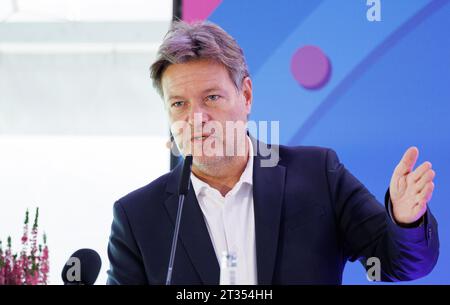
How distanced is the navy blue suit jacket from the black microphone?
0.73 feet

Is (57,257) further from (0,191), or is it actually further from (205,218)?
(205,218)

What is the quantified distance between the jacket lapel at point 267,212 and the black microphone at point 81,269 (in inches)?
18.4

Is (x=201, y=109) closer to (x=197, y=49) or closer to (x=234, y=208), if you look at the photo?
(x=197, y=49)

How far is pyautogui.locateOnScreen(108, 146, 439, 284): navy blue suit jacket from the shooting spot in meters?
1.97

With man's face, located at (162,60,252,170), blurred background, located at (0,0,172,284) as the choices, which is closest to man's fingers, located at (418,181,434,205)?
man's face, located at (162,60,252,170)

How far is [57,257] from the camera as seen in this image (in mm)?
3176

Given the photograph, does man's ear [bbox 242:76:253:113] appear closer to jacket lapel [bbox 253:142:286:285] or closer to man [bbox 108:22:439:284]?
man [bbox 108:22:439:284]

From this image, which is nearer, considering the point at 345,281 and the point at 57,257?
the point at 345,281

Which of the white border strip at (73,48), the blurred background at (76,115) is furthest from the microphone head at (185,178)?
the white border strip at (73,48)

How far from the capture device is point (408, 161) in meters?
1.71

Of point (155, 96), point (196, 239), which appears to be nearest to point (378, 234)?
point (196, 239)

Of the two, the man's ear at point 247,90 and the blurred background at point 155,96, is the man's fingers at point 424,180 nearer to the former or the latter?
the man's ear at point 247,90

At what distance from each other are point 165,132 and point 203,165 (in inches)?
44.2
